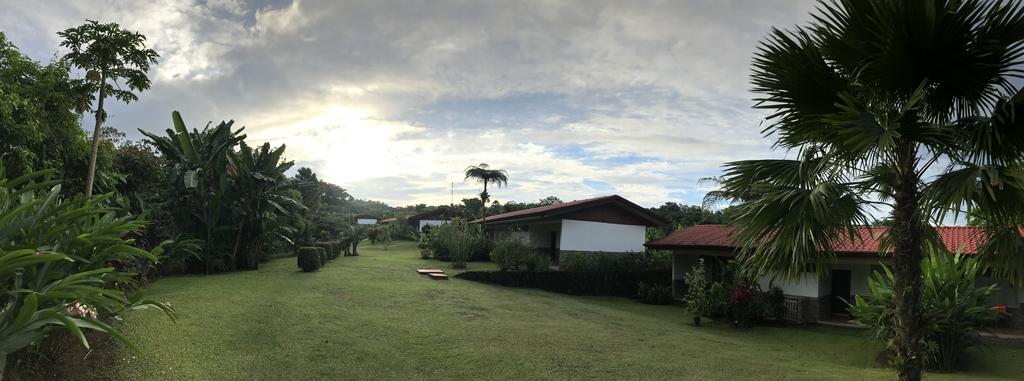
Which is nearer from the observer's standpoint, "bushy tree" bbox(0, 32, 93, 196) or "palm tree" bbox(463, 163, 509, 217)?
"bushy tree" bbox(0, 32, 93, 196)

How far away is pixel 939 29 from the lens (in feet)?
16.1

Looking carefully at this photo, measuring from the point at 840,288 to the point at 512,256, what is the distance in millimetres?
11200

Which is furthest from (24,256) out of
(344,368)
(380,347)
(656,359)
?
(656,359)

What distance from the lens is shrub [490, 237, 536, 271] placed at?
19.1 metres

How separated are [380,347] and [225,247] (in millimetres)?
12215

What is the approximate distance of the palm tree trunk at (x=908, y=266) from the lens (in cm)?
543

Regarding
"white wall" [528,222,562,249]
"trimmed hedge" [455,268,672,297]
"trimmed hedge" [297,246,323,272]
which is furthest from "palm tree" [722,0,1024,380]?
"white wall" [528,222,562,249]

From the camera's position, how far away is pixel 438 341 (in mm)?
8609

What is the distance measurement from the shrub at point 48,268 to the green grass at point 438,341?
4.42 ft

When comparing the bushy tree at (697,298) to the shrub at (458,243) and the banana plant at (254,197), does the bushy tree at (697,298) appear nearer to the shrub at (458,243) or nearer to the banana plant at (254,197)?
the shrub at (458,243)

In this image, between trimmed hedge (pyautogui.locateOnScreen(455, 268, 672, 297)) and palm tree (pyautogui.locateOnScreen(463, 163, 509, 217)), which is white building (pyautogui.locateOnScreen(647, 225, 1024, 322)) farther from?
palm tree (pyautogui.locateOnScreen(463, 163, 509, 217))

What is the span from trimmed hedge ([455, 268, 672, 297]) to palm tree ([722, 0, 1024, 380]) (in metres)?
12.9

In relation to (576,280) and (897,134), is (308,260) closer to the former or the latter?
(576,280)

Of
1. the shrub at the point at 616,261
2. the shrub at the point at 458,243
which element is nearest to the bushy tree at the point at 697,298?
the shrub at the point at 616,261
